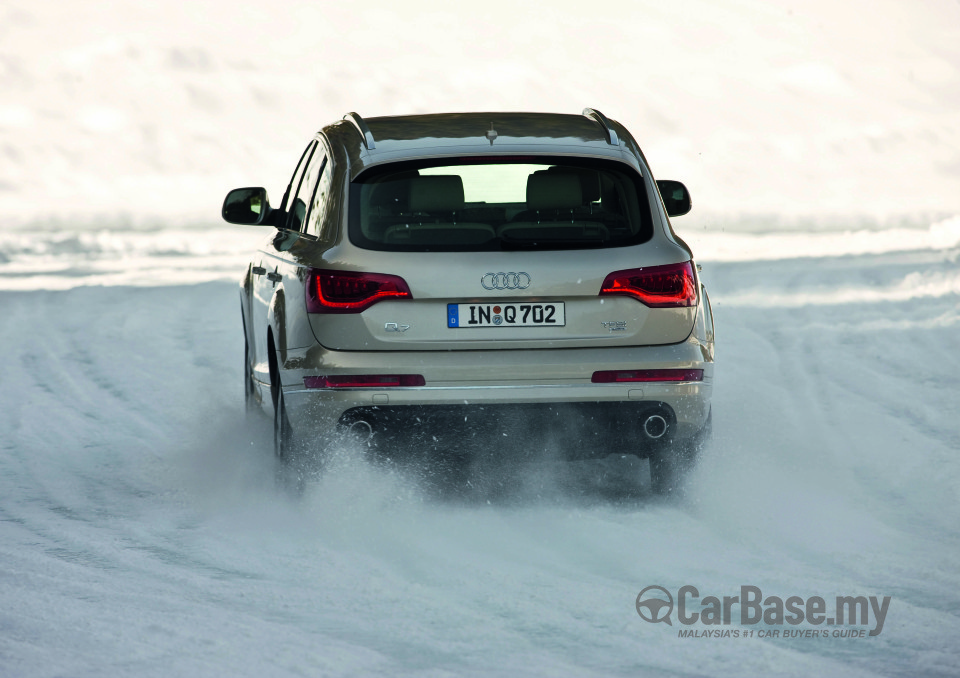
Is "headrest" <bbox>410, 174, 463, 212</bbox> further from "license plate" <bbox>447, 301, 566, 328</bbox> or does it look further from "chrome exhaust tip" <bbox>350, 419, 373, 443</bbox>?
"chrome exhaust tip" <bbox>350, 419, 373, 443</bbox>

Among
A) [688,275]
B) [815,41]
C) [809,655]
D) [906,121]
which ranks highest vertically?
[815,41]

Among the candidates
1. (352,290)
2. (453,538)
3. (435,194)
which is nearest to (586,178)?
(435,194)

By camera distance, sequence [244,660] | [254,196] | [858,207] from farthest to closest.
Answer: [858,207]
[254,196]
[244,660]

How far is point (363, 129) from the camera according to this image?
6648 mm

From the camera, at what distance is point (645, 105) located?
40844mm

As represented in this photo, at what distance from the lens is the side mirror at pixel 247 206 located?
7305mm

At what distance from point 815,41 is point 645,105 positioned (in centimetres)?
764

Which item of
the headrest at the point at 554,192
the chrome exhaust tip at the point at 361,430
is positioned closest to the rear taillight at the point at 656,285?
the headrest at the point at 554,192

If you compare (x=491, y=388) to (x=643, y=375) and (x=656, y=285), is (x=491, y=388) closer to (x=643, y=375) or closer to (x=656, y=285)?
(x=643, y=375)

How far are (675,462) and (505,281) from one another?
4.03 ft

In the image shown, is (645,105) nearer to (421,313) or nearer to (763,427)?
(763,427)

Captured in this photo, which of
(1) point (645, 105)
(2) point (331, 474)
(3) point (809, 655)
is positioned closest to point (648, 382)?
(2) point (331, 474)

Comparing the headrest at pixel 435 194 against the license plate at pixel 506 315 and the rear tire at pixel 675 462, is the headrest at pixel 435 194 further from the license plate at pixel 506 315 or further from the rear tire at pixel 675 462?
the rear tire at pixel 675 462

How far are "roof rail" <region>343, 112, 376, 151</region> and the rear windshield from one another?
10.3 inches
